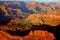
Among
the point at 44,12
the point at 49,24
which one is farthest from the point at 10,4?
the point at 49,24

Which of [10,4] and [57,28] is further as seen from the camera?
[10,4]

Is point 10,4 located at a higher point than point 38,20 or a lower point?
higher

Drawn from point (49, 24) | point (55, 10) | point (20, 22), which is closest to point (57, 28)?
point (49, 24)

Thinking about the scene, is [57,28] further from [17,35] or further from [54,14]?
[17,35]

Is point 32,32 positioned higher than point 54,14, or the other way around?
point 54,14

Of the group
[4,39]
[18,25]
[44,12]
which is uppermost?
[44,12]

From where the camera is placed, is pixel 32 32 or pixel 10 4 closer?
pixel 32 32

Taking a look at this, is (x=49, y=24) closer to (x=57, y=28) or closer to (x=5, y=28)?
(x=57, y=28)

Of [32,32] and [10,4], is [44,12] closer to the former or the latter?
[32,32]
